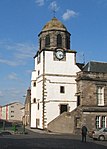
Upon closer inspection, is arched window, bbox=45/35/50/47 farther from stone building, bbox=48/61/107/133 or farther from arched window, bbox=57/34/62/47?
stone building, bbox=48/61/107/133

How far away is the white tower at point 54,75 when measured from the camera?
47.0 meters

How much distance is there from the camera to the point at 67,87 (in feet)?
157

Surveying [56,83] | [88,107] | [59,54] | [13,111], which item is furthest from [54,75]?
[13,111]

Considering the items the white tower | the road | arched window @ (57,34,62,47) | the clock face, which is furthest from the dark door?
the road

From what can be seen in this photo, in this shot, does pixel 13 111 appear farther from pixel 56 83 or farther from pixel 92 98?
pixel 92 98

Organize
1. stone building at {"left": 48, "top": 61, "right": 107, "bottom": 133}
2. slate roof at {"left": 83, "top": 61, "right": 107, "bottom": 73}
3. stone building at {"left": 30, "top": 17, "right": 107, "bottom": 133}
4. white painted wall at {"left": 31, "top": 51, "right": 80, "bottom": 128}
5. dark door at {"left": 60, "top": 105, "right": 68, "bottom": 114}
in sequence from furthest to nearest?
slate roof at {"left": 83, "top": 61, "right": 107, "bottom": 73} < dark door at {"left": 60, "top": 105, "right": 68, "bottom": 114} < white painted wall at {"left": 31, "top": 51, "right": 80, "bottom": 128} < stone building at {"left": 30, "top": 17, "right": 107, "bottom": 133} < stone building at {"left": 48, "top": 61, "right": 107, "bottom": 133}

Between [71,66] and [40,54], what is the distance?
5457 mm

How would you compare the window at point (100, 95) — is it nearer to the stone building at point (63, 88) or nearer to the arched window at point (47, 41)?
the stone building at point (63, 88)

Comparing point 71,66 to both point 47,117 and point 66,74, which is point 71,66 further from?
point 47,117

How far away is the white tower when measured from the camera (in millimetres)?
47031

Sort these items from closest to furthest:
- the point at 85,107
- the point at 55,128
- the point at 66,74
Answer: the point at 85,107, the point at 55,128, the point at 66,74

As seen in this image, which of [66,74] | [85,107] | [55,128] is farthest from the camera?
[66,74]

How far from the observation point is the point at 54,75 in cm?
4781

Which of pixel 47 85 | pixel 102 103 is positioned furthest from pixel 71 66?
pixel 102 103
